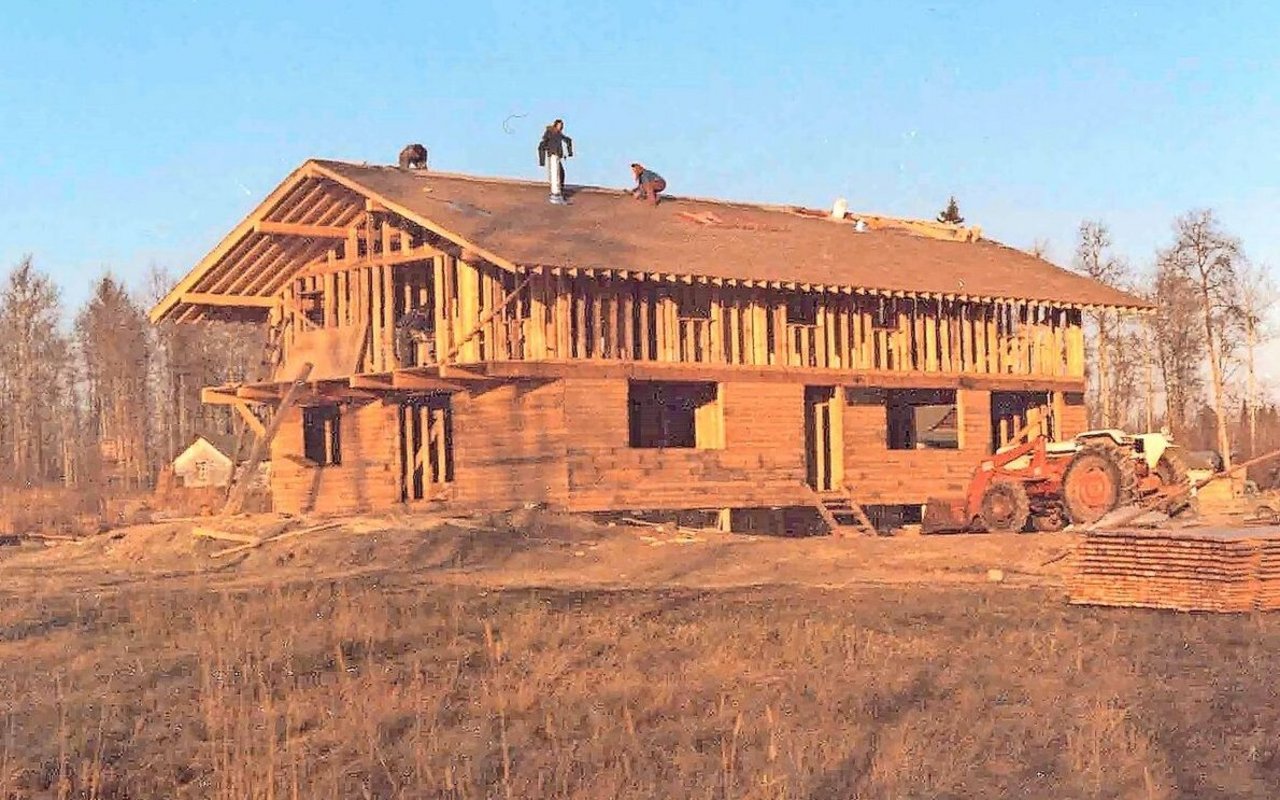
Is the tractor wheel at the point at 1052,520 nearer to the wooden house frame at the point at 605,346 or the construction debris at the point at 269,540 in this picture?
Result: the wooden house frame at the point at 605,346

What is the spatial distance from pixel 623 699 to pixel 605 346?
1767 cm

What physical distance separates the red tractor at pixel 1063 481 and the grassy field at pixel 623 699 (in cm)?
1010

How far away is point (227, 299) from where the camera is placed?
32594 mm

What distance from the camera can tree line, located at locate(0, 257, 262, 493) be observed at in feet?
251

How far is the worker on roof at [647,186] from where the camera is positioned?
33844 mm

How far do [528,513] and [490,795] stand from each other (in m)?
17.7

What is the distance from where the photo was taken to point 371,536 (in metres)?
23.3

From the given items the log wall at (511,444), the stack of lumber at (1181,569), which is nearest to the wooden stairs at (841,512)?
the log wall at (511,444)

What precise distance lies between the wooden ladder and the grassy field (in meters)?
12.5

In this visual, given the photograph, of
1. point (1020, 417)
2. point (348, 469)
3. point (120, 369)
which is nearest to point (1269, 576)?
point (1020, 417)

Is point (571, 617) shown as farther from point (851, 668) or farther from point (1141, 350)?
point (1141, 350)

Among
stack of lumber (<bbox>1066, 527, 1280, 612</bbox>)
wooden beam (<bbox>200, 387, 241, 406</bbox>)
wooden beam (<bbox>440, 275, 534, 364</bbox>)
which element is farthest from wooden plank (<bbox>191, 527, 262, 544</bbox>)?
stack of lumber (<bbox>1066, 527, 1280, 612</bbox>)

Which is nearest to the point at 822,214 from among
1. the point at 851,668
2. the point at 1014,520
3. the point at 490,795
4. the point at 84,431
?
the point at 1014,520

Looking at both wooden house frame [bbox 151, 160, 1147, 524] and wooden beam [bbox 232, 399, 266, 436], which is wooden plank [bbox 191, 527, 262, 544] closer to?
wooden house frame [bbox 151, 160, 1147, 524]
